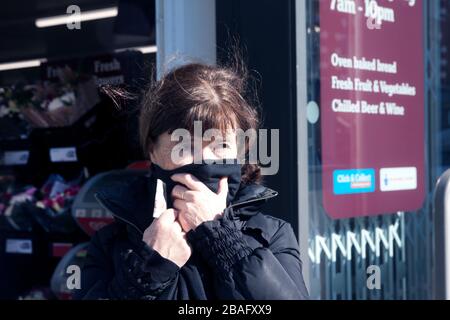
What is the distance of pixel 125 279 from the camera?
145 centimetres

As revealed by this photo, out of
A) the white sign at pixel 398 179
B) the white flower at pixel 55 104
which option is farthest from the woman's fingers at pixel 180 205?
the white flower at pixel 55 104

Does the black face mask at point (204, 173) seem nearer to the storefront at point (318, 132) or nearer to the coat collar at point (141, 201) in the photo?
the coat collar at point (141, 201)

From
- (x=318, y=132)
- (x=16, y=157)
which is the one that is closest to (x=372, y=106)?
(x=318, y=132)

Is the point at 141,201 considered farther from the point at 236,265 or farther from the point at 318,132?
the point at 318,132

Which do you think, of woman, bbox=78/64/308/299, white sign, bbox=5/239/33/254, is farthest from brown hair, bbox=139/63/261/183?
white sign, bbox=5/239/33/254

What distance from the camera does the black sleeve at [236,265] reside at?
1455mm

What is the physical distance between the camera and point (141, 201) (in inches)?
61.7

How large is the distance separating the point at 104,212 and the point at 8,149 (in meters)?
1.01

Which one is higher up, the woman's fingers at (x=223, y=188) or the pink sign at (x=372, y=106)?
the pink sign at (x=372, y=106)

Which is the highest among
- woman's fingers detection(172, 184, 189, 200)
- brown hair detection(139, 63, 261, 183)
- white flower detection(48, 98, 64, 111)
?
white flower detection(48, 98, 64, 111)

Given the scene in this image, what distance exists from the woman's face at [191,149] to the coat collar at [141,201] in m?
0.05

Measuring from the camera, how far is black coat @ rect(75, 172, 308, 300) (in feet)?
4.76

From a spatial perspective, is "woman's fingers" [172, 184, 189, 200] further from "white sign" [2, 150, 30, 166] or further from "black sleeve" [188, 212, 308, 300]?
"white sign" [2, 150, 30, 166]

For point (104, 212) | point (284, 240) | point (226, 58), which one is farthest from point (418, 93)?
point (284, 240)
